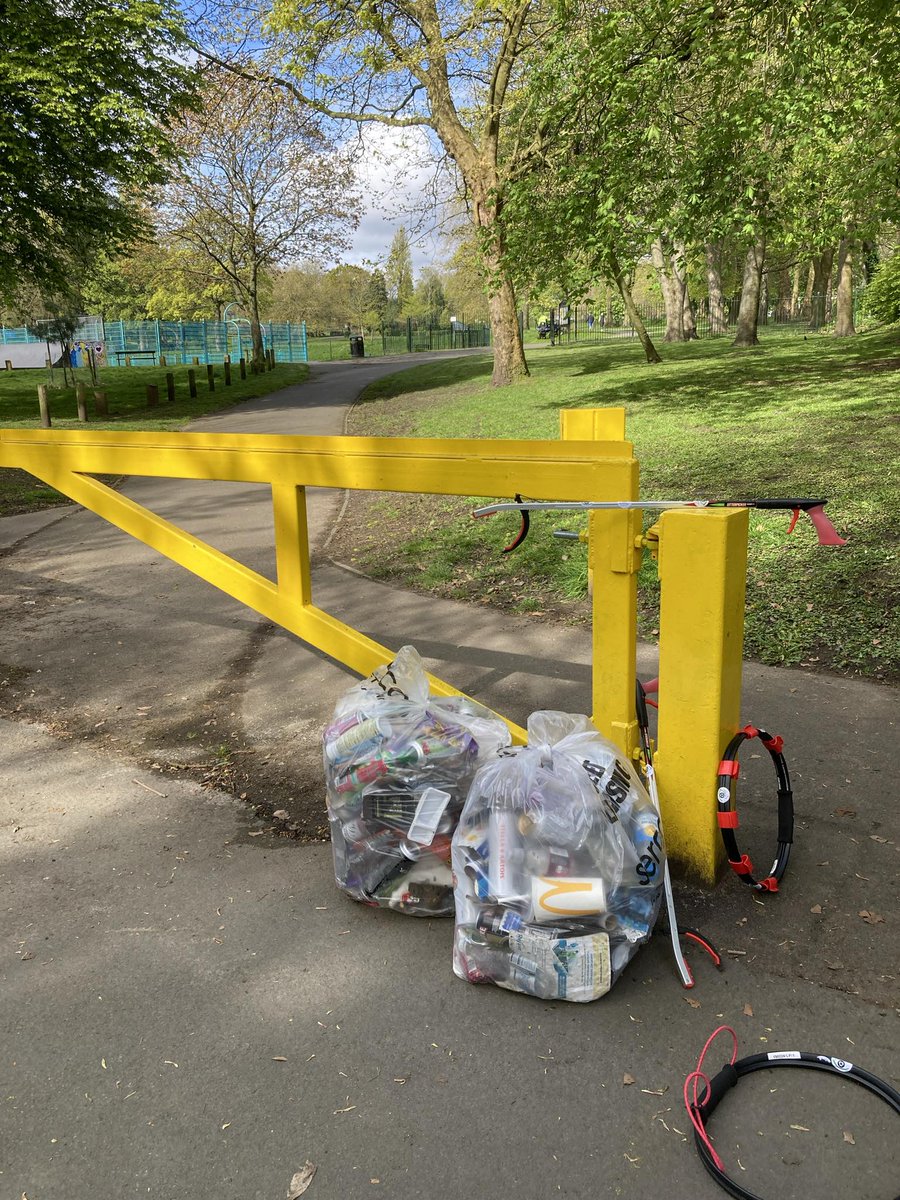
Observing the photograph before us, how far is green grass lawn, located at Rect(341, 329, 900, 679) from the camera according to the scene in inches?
212

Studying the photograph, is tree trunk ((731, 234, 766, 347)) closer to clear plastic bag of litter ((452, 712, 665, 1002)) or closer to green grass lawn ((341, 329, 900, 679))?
green grass lawn ((341, 329, 900, 679))

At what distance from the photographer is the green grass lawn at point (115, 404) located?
12.2 m

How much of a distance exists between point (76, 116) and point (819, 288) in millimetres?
36195

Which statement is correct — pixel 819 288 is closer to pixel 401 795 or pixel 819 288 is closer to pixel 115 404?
pixel 115 404

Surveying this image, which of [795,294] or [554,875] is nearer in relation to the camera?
[554,875]

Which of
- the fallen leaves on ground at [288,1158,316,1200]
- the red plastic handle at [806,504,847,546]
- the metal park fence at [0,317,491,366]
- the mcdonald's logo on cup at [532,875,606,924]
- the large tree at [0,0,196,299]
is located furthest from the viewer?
the metal park fence at [0,317,491,366]

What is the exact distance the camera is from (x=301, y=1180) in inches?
73.8

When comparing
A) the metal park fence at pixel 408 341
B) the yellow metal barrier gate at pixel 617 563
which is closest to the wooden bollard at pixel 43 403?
the yellow metal barrier gate at pixel 617 563

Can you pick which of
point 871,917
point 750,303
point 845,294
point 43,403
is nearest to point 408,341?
point 750,303

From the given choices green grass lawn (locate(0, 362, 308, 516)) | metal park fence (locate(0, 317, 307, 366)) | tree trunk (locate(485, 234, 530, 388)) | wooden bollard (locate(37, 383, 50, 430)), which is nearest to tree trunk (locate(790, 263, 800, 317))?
metal park fence (locate(0, 317, 307, 366))

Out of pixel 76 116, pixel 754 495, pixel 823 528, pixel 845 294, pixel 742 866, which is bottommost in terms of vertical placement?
pixel 742 866

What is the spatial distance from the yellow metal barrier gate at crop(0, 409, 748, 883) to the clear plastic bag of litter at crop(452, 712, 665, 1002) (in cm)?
33

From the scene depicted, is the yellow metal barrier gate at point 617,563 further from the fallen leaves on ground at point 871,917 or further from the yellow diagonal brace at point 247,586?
the fallen leaves on ground at point 871,917

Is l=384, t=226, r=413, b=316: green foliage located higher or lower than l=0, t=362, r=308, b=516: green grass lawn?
higher
